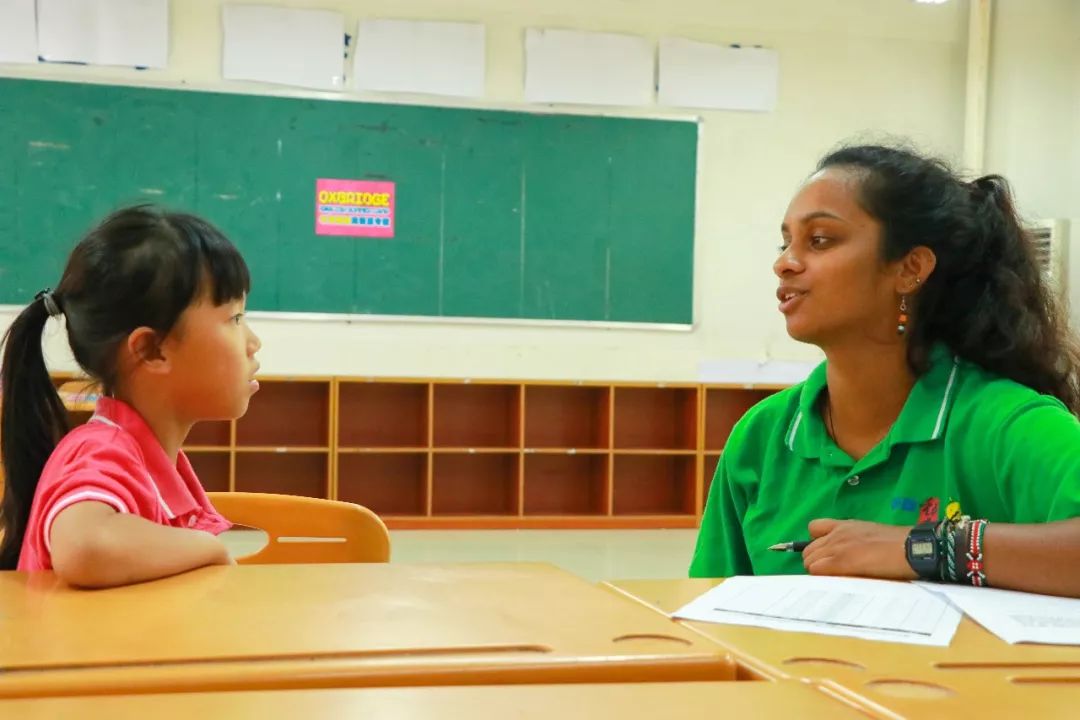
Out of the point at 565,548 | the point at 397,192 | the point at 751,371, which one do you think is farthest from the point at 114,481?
the point at 751,371

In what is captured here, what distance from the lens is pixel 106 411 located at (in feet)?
4.29

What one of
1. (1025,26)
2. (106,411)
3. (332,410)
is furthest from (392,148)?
(106,411)

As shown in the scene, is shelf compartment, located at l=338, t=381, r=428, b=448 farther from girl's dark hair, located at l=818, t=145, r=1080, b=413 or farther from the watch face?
the watch face

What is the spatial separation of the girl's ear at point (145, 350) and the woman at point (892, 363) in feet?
2.70

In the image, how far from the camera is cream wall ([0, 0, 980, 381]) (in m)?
5.64

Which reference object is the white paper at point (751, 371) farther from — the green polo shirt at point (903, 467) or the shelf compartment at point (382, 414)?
→ the green polo shirt at point (903, 467)

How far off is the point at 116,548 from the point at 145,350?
0.42 meters

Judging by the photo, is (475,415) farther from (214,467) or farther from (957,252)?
(957,252)

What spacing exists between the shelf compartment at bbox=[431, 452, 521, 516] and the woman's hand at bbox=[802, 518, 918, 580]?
15.2 feet

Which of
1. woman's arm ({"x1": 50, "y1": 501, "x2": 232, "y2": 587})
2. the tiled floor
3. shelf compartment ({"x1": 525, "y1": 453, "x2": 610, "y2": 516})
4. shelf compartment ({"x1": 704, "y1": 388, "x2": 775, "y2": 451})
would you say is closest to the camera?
woman's arm ({"x1": 50, "y1": 501, "x2": 232, "y2": 587})

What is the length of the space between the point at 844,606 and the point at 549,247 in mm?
4954

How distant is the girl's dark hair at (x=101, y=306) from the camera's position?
130 cm

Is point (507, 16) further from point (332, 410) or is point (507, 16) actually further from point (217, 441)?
point (217, 441)

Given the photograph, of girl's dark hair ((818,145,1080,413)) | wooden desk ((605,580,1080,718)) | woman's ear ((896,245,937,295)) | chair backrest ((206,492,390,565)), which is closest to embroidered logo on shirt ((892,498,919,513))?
girl's dark hair ((818,145,1080,413))
